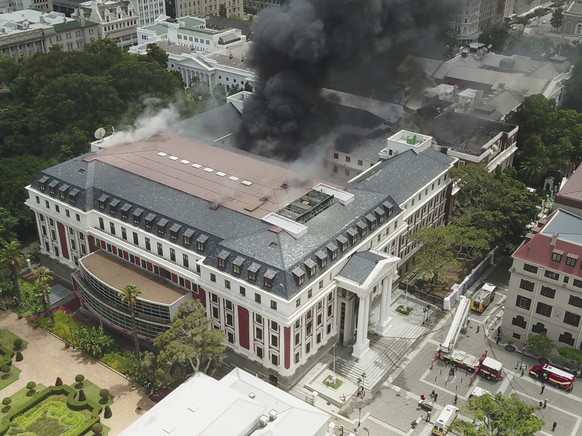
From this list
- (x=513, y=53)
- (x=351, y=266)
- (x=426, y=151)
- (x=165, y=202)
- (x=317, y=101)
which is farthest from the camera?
(x=513, y=53)

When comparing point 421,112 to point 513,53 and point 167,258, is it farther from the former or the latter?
point 513,53

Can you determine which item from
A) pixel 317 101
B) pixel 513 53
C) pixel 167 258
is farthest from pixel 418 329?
pixel 513 53

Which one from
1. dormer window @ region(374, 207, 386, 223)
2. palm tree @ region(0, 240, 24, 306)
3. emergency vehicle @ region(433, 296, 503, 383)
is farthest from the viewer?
dormer window @ region(374, 207, 386, 223)

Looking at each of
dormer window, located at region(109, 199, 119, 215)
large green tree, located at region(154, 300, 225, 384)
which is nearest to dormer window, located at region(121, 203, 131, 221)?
dormer window, located at region(109, 199, 119, 215)

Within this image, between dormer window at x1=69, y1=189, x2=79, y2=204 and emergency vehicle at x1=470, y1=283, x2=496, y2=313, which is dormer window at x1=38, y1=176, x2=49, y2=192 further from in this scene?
emergency vehicle at x1=470, y1=283, x2=496, y2=313

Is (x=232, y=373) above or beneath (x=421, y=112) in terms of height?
beneath

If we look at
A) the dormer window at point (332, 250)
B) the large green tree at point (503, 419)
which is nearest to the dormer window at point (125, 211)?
the dormer window at point (332, 250)
